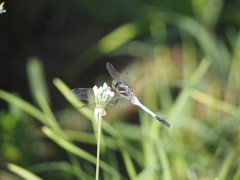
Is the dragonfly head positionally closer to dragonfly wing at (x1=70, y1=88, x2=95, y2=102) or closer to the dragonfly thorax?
the dragonfly thorax

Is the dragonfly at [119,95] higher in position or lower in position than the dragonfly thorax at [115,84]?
lower

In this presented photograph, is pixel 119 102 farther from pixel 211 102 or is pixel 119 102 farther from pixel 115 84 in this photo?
pixel 211 102

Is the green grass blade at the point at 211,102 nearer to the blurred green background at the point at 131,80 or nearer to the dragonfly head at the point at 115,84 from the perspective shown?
the blurred green background at the point at 131,80

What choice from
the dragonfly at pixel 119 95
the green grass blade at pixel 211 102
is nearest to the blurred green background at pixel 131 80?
the green grass blade at pixel 211 102

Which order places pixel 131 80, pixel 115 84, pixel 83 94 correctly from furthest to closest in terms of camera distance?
pixel 131 80, pixel 115 84, pixel 83 94

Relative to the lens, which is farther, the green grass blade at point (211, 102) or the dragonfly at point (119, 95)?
the green grass blade at point (211, 102)

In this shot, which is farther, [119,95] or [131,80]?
[131,80]

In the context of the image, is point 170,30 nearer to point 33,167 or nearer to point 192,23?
point 192,23

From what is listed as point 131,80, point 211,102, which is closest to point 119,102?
point 211,102
